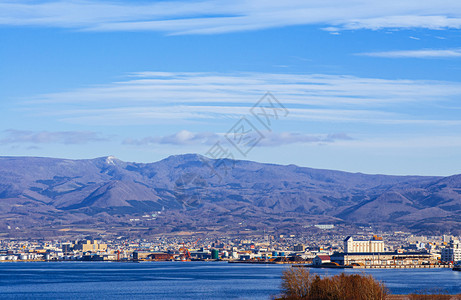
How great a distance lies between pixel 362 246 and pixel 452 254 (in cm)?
2152

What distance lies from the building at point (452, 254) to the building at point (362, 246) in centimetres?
1532

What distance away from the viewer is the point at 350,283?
44219 mm

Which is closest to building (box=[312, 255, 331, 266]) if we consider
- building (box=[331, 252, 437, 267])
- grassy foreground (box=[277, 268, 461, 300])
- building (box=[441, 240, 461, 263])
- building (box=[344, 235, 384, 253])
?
building (box=[331, 252, 437, 267])

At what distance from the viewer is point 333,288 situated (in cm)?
4362

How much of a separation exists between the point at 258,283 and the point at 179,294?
561 inches

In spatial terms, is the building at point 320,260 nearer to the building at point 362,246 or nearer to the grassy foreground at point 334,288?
the building at point 362,246

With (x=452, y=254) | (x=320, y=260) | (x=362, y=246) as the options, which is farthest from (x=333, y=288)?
(x=362, y=246)

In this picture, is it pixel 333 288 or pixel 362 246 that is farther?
pixel 362 246

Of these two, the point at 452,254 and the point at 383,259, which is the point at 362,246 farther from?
the point at 452,254

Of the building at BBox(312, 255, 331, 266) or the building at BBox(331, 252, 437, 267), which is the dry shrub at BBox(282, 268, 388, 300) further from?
the building at BBox(312, 255, 331, 266)

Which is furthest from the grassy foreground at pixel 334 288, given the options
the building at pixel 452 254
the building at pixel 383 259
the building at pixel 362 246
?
the building at pixel 362 246

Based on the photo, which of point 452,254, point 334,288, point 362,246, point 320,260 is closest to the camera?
point 334,288

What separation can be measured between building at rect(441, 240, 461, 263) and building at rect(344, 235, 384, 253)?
15.3 m

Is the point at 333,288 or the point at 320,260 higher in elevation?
the point at 320,260
